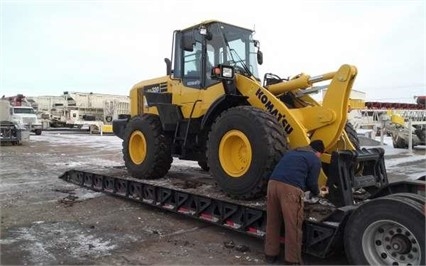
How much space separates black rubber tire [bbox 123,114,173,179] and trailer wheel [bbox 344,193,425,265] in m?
4.37

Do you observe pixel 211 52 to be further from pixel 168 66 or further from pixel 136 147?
pixel 136 147

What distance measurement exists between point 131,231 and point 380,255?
3.32 metres

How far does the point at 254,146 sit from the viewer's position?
18.4ft

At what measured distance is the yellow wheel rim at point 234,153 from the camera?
5882 mm

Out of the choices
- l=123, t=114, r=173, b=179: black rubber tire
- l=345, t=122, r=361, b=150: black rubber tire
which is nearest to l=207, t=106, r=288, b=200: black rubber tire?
l=345, t=122, r=361, b=150: black rubber tire

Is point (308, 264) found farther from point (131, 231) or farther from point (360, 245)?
point (131, 231)

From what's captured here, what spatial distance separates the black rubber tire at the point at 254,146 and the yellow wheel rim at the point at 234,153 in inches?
2.0

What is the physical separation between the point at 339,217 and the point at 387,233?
0.62m

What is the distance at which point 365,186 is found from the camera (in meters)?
5.50

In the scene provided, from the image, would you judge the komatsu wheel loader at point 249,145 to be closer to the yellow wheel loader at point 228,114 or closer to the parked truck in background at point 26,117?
the yellow wheel loader at point 228,114

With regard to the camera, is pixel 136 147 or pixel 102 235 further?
pixel 136 147

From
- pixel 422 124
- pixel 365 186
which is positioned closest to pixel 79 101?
pixel 422 124

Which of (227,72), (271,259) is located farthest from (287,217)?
(227,72)

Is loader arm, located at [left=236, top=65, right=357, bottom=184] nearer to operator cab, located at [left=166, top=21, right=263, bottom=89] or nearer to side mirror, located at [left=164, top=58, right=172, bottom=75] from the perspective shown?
operator cab, located at [left=166, top=21, right=263, bottom=89]
